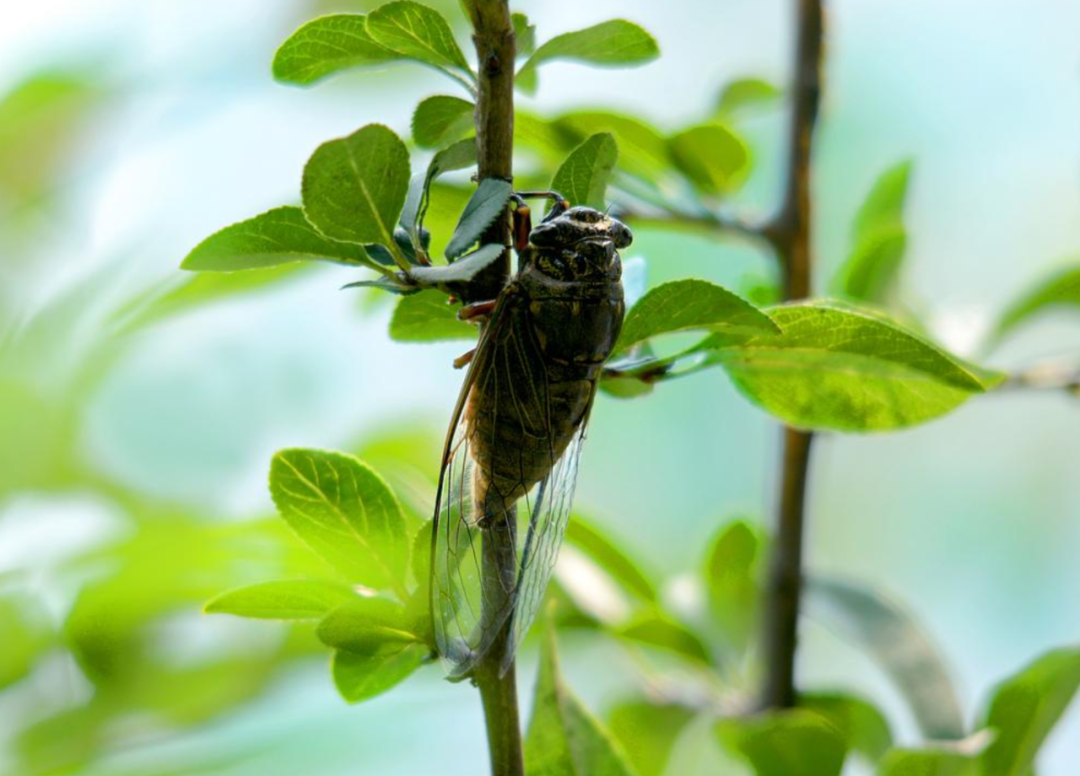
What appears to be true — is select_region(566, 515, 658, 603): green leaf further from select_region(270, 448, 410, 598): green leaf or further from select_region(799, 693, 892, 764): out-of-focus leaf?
select_region(270, 448, 410, 598): green leaf

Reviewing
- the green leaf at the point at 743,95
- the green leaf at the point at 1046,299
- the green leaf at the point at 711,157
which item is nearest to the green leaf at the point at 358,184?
the green leaf at the point at 711,157

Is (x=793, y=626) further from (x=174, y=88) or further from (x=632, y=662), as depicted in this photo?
(x=174, y=88)

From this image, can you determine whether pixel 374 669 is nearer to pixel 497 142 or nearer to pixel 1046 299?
pixel 497 142

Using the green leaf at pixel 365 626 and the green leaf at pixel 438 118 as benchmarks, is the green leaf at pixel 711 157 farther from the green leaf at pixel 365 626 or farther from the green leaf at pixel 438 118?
the green leaf at pixel 365 626

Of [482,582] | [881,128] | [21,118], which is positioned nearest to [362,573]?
[482,582]

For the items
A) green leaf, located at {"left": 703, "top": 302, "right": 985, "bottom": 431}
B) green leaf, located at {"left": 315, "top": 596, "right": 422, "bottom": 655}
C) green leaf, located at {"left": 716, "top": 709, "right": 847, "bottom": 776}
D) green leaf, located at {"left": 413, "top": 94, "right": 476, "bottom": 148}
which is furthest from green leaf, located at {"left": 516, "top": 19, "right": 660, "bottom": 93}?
green leaf, located at {"left": 716, "top": 709, "right": 847, "bottom": 776}
